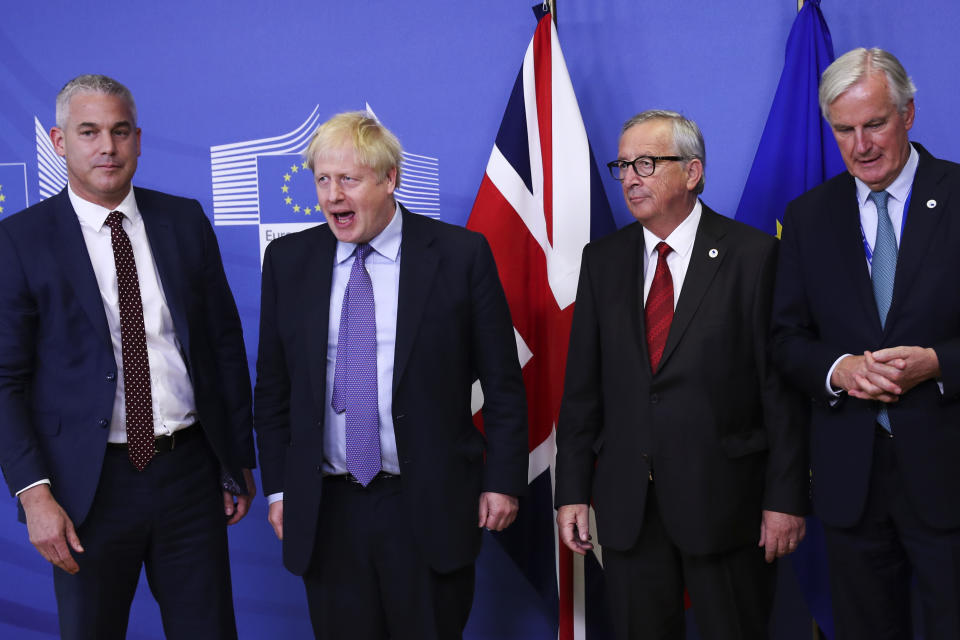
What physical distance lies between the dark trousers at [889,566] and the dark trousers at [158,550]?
4.79 feet

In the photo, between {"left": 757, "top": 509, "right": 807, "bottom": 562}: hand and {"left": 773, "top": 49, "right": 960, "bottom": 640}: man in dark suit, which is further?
{"left": 757, "top": 509, "right": 807, "bottom": 562}: hand

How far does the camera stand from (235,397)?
7.55ft

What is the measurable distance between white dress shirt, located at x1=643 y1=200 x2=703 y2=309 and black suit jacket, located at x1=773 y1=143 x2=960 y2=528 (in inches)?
8.4

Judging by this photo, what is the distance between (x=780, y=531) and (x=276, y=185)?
2.03 meters

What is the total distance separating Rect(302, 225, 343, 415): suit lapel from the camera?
2027 mm

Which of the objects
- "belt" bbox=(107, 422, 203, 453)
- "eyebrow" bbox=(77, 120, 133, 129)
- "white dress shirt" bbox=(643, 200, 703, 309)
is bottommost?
"belt" bbox=(107, 422, 203, 453)

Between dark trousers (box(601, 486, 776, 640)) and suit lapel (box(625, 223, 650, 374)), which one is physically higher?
suit lapel (box(625, 223, 650, 374))

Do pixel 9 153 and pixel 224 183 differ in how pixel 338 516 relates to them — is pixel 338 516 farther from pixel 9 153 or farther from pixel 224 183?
pixel 9 153

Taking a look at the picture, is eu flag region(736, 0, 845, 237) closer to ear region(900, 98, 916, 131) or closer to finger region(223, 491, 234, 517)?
ear region(900, 98, 916, 131)

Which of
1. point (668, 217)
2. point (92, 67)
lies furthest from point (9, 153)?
point (668, 217)

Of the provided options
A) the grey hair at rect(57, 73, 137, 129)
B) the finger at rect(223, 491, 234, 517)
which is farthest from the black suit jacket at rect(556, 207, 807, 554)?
the grey hair at rect(57, 73, 137, 129)

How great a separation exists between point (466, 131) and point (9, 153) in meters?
1.78

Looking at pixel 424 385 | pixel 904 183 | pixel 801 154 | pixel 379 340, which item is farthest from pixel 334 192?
pixel 801 154

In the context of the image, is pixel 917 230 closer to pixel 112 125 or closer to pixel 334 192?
pixel 334 192
